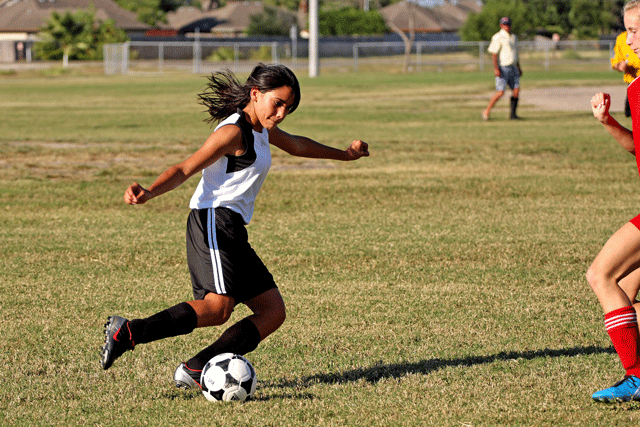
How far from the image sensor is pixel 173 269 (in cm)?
683

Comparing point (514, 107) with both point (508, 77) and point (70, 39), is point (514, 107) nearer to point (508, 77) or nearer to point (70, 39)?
point (508, 77)

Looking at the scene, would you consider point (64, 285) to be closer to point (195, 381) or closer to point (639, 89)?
point (195, 381)

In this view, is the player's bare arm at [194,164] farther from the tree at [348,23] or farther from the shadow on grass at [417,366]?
the tree at [348,23]

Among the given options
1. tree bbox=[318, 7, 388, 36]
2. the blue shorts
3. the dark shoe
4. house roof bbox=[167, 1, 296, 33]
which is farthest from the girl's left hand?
house roof bbox=[167, 1, 296, 33]

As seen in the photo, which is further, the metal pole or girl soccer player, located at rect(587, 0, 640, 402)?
the metal pole

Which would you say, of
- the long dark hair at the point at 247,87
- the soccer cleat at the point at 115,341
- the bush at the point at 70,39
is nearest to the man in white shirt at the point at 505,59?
the long dark hair at the point at 247,87

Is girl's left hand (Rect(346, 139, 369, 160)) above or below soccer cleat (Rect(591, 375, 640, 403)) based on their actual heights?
above

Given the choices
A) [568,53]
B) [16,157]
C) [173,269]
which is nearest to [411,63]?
[568,53]

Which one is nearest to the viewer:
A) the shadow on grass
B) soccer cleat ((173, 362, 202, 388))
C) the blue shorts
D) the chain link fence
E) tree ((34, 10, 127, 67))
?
soccer cleat ((173, 362, 202, 388))

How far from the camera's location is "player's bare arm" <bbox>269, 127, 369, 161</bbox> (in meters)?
4.53

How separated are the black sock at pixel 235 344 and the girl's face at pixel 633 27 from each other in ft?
7.40

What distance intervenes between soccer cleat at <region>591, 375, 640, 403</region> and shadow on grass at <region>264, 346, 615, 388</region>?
74cm

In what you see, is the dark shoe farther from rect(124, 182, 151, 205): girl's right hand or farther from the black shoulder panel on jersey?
rect(124, 182, 151, 205): girl's right hand

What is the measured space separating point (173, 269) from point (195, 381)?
274cm
